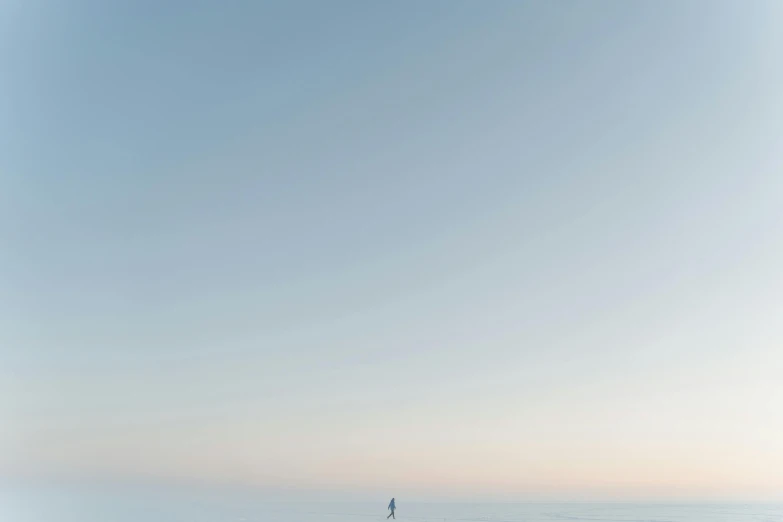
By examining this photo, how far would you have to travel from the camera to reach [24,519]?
116 feet

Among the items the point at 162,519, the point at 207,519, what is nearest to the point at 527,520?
the point at 207,519

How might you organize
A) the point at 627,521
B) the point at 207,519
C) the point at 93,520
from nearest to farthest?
the point at 93,520 → the point at 207,519 → the point at 627,521

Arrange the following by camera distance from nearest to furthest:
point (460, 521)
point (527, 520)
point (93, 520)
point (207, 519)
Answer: point (93, 520) → point (207, 519) → point (460, 521) → point (527, 520)

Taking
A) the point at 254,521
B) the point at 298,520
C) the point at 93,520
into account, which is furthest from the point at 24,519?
the point at 298,520

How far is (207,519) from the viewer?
37.2m

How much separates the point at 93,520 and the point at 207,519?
6665mm

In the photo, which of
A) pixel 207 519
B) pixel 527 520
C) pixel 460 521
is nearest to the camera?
pixel 207 519

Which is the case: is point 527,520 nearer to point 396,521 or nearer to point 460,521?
point 460,521

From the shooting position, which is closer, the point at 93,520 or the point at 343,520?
the point at 93,520

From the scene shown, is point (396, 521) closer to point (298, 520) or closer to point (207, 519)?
point (298, 520)

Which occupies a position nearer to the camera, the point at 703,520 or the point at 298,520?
the point at 298,520

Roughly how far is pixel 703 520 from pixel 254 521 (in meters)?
37.3

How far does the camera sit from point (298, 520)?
39406 millimetres

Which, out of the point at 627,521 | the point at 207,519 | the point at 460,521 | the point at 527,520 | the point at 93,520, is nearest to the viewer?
the point at 93,520
